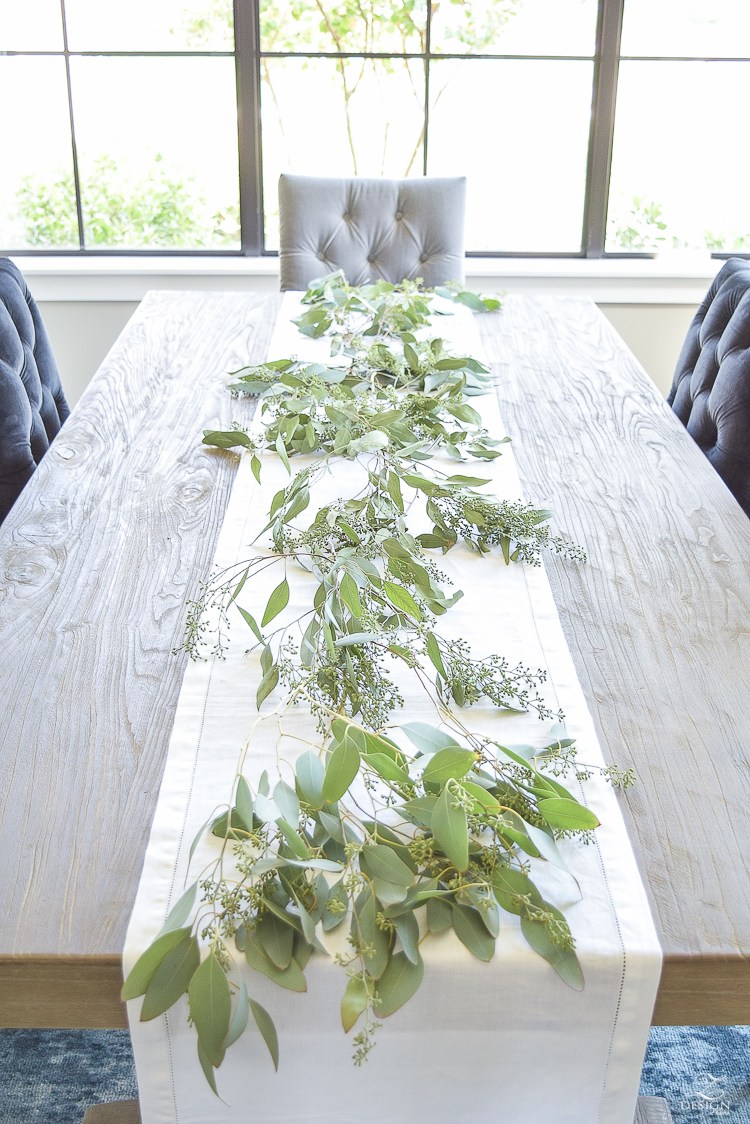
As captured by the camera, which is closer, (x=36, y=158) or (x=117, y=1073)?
(x=117, y=1073)

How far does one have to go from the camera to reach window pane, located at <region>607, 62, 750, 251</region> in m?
3.30

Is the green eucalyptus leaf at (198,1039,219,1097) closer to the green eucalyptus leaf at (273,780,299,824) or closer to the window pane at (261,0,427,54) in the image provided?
the green eucalyptus leaf at (273,780,299,824)

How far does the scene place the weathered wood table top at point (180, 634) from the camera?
0.77m

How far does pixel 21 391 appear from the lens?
1.84 meters

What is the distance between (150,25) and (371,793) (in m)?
3.24

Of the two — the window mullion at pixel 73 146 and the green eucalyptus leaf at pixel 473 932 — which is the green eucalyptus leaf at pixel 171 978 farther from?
the window mullion at pixel 73 146

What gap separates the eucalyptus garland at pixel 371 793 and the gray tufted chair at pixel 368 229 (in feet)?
4.24

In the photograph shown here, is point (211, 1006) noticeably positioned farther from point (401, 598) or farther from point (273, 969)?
point (401, 598)

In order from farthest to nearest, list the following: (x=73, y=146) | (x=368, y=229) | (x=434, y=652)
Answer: (x=73, y=146) < (x=368, y=229) < (x=434, y=652)

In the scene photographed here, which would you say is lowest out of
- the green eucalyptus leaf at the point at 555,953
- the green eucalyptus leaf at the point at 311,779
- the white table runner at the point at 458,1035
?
the white table runner at the point at 458,1035

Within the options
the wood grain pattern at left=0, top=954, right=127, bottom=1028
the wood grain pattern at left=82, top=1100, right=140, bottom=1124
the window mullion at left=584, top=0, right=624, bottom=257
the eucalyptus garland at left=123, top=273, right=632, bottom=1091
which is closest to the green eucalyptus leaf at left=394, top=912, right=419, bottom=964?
the eucalyptus garland at left=123, top=273, right=632, bottom=1091

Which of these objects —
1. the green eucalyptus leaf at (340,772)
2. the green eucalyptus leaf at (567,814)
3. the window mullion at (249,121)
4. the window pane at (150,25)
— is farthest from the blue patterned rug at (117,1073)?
the window pane at (150,25)

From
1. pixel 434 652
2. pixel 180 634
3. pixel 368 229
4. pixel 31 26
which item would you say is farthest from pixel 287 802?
pixel 31 26

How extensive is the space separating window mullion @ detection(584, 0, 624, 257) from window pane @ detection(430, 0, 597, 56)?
0.05m
